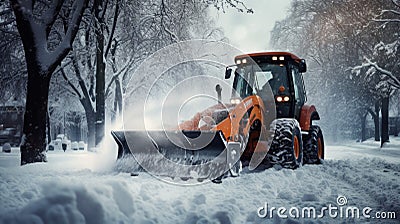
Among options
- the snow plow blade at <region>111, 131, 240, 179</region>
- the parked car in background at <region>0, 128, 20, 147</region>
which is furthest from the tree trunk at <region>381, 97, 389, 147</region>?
the parked car in background at <region>0, 128, 20, 147</region>

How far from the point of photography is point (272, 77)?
28.1 feet

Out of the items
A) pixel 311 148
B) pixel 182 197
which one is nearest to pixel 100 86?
pixel 311 148

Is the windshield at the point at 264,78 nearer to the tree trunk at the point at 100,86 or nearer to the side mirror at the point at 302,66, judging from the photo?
the side mirror at the point at 302,66

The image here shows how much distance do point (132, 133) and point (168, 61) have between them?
9.05 meters

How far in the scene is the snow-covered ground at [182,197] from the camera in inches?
145

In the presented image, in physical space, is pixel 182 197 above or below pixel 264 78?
below

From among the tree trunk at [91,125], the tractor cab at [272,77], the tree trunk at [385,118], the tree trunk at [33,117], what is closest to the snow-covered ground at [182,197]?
the tree trunk at [33,117]

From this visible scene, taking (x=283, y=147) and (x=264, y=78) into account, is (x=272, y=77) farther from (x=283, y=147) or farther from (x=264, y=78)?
(x=283, y=147)

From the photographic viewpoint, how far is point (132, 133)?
6.98 meters

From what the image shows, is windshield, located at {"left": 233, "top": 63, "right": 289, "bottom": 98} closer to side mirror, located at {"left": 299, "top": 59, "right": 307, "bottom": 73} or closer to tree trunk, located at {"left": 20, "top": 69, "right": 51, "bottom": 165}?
side mirror, located at {"left": 299, "top": 59, "right": 307, "bottom": 73}

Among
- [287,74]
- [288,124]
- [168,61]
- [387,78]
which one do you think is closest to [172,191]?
[288,124]

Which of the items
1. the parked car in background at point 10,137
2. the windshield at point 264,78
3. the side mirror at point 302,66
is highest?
the side mirror at point 302,66

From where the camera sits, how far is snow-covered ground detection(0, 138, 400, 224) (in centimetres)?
368

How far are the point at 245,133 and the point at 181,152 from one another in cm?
129
